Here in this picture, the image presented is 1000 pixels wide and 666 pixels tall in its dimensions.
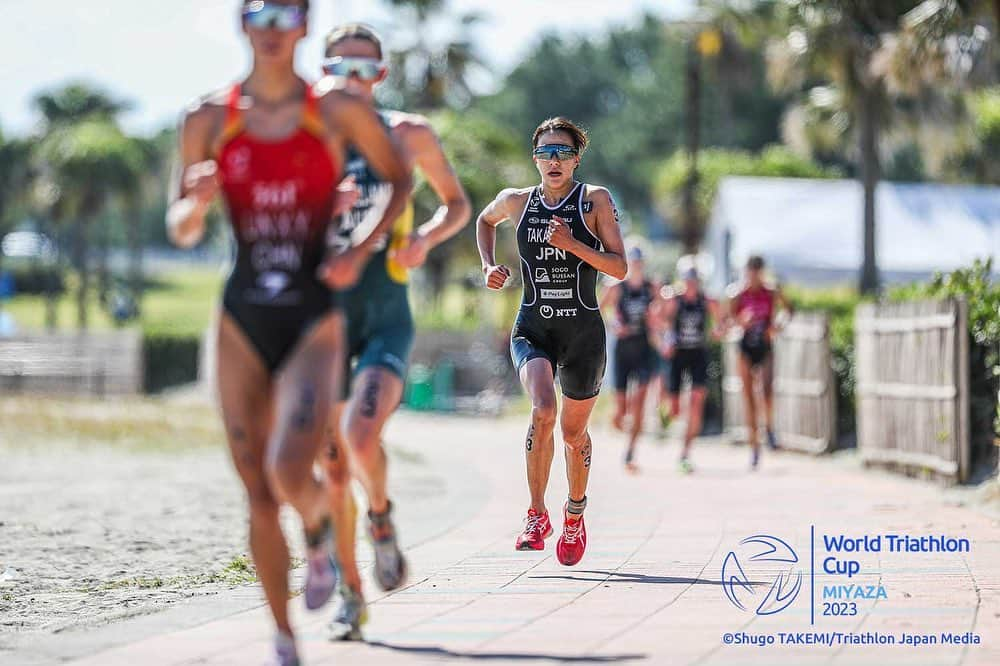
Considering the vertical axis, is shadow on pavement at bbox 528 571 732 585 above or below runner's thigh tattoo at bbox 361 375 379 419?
below

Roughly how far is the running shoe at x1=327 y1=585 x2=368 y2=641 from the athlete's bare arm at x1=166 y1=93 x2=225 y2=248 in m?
1.56

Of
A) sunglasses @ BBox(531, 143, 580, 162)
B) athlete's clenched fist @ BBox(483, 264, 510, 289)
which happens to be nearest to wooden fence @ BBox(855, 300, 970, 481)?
sunglasses @ BBox(531, 143, 580, 162)

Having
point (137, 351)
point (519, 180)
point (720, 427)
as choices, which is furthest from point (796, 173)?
point (720, 427)

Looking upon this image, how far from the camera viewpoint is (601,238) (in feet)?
26.5

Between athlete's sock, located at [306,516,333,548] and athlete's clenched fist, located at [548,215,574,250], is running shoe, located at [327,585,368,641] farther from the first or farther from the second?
athlete's clenched fist, located at [548,215,574,250]

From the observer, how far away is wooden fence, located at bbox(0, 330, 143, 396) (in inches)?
1548

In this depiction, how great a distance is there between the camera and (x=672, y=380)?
53.7 ft

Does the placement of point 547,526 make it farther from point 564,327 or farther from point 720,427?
point 720,427

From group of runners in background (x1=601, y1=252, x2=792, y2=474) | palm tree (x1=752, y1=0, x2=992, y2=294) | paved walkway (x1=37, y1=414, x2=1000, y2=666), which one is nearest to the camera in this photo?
paved walkway (x1=37, y1=414, x2=1000, y2=666)

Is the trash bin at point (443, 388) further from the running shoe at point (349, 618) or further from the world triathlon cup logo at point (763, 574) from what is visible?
the running shoe at point (349, 618)

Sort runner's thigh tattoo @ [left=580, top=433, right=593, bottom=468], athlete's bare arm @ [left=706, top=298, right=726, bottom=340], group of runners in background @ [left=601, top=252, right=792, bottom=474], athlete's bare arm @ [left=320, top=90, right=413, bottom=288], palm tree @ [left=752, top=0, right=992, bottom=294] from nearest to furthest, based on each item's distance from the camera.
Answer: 1. athlete's bare arm @ [left=320, top=90, right=413, bottom=288]
2. runner's thigh tattoo @ [left=580, top=433, right=593, bottom=468]
3. group of runners in background @ [left=601, top=252, right=792, bottom=474]
4. athlete's bare arm @ [left=706, top=298, right=726, bottom=340]
5. palm tree @ [left=752, top=0, right=992, bottom=294]

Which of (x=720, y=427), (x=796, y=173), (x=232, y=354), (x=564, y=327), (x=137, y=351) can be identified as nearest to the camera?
(x=232, y=354)

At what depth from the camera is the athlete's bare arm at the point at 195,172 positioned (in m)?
5.36

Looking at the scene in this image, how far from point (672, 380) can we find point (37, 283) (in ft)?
256
